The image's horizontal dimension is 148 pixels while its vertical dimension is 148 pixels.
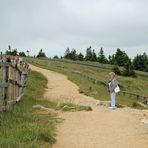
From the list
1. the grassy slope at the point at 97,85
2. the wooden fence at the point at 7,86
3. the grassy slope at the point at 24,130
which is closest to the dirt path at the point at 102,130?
the grassy slope at the point at 24,130

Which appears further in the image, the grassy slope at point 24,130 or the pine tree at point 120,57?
the pine tree at point 120,57

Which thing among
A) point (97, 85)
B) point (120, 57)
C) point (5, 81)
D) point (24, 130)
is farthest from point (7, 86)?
point (120, 57)

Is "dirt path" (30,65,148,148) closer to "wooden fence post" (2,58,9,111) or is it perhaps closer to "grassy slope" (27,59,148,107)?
"wooden fence post" (2,58,9,111)

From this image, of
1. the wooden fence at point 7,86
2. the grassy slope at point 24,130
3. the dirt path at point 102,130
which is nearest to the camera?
the grassy slope at point 24,130

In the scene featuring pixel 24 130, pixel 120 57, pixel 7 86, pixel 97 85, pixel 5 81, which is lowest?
pixel 97 85

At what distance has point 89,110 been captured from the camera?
60.0 ft

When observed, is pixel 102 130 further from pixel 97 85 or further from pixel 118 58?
pixel 118 58

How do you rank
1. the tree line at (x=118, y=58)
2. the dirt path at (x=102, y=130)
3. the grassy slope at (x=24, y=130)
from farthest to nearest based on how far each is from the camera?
the tree line at (x=118, y=58) → the dirt path at (x=102, y=130) → the grassy slope at (x=24, y=130)

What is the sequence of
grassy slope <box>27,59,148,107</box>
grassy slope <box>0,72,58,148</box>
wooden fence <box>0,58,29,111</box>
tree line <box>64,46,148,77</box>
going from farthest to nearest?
1. tree line <box>64,46,148,77</box>
2. grassy slope <box>27,59,148,107</box>
3. wooden fence <box>0,58,29,111</box>
4. grassy slope <box>0,72,58,148</box>

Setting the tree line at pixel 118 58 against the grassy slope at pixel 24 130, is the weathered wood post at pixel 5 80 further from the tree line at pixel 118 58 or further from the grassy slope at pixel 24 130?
the tree line at pixel 118 58

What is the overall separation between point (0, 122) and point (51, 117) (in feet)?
10.5

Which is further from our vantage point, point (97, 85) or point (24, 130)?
point (97, 85)

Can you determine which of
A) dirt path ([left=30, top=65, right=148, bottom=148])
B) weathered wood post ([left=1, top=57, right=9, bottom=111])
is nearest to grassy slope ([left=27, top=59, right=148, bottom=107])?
dirt path ([left=30, top=65, right=148, bottom=148])

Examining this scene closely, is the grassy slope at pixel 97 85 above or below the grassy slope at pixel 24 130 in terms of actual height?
below
